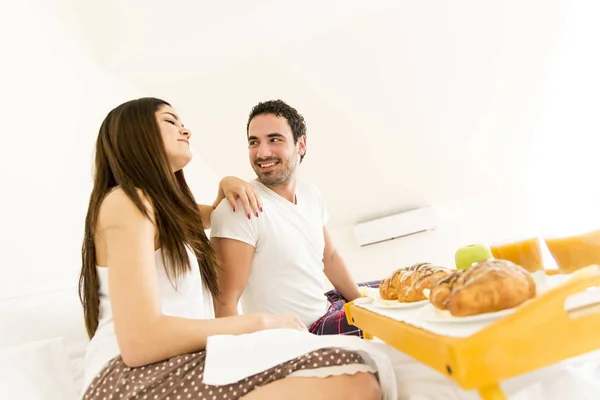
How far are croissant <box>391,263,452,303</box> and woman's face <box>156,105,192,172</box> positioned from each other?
63 centimetres

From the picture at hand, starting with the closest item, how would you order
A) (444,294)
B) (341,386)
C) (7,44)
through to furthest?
(444,294)
(341,386)
(7,44)

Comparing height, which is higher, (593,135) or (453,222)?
(593,135)

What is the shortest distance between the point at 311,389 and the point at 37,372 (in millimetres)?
803

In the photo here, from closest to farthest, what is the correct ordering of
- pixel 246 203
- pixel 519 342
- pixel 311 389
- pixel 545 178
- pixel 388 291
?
pixel 519 342 → pixel 311 389 → pixel 388 291 → pixel 246 203 → pixel 545 178

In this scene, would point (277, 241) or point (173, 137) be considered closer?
point (173, 137)

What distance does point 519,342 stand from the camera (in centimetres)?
60

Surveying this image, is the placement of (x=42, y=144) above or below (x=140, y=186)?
above

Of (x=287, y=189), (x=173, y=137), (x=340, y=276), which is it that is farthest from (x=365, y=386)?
(x=340, y=276)

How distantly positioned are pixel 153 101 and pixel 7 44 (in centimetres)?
82

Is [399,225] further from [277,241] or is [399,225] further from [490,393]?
[490,393]

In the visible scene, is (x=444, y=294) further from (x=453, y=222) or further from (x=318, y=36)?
(x=453, y=222)

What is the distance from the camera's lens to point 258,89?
241 centimetres

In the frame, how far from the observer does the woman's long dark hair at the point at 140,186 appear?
44.1 inches

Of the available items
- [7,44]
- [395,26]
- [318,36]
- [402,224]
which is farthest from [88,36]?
[402,224]
